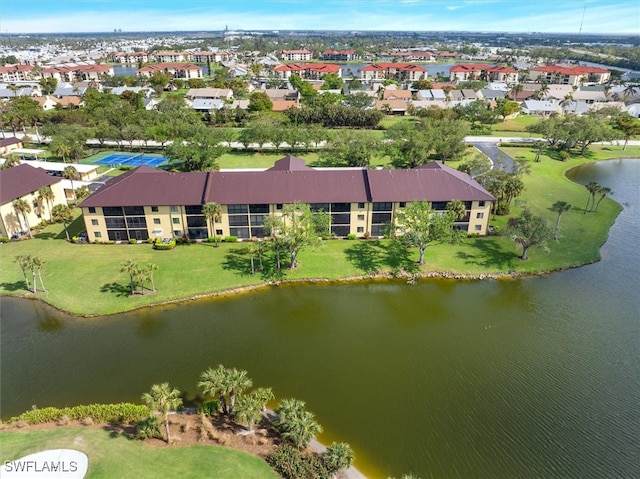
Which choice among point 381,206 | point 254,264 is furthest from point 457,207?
point 254,264

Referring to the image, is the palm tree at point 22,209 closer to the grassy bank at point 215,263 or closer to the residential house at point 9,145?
the grassy bank at point 215,263

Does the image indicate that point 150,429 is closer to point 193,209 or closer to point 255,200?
point 193,209

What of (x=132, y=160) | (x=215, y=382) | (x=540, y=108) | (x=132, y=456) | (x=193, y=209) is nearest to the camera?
(x=132, y=456)

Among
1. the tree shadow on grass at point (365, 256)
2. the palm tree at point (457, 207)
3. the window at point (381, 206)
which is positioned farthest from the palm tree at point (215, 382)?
the palm tree at point (457, 207)

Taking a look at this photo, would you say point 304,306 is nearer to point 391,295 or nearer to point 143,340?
point 391,295

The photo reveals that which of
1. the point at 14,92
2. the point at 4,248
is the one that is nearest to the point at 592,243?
the point at 4,248

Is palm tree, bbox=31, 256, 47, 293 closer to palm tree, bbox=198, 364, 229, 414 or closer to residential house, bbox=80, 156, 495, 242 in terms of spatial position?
residential house, bbox=80, 156, 495, 242

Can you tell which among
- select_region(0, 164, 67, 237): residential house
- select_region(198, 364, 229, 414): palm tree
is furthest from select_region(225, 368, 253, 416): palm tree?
select_region(0, 164, 67, 237): residential house
